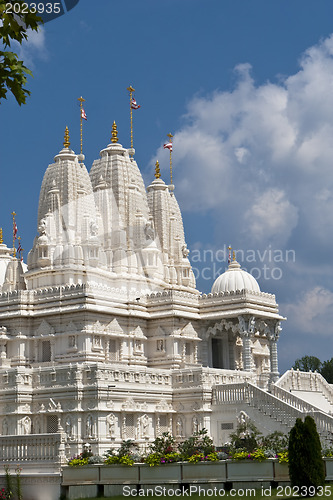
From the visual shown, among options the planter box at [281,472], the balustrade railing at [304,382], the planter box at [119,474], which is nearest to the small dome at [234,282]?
the balustrade railing at [304,382]

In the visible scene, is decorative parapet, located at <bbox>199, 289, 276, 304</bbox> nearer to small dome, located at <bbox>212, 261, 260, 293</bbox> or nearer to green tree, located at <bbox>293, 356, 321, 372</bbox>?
small dome, located at <bbox>212, 261, 260, 293</bbox>

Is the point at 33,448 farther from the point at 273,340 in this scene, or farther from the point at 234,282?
the point at 273,340

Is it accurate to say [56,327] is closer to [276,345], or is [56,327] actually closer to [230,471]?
[276,345]

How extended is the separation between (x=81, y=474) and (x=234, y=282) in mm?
27857

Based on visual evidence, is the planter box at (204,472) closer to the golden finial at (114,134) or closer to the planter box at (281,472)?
the planter box at (281,472)

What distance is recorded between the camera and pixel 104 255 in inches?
2251

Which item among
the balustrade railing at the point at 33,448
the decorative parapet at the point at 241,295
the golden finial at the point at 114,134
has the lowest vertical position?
the balustrade railing at the point at 33,448

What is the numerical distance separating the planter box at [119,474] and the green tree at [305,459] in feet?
20.9

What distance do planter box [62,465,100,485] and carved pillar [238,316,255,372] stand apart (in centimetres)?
2390

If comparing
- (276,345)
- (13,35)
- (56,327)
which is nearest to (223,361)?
(276,345)

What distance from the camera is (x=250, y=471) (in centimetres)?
2816

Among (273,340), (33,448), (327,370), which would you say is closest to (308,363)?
(327,370)

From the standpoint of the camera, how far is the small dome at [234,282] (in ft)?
185

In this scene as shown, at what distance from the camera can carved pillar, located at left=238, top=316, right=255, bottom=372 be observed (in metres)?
53.1
